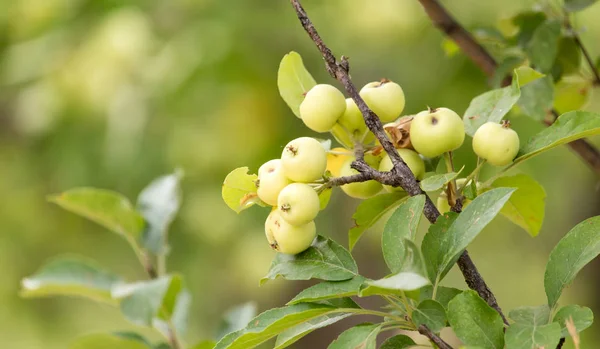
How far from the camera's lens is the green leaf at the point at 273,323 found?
454 mm

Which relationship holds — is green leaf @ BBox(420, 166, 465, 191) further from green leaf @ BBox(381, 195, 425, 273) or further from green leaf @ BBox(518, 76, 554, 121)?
green leaf @ BBox(518, 76, 554, 121)

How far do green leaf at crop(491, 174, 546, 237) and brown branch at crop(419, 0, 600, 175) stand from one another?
24cm

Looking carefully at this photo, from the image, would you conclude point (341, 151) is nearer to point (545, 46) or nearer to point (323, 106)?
point (323, 106)

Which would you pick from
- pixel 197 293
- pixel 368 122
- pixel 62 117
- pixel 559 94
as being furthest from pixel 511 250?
pixel 368 122

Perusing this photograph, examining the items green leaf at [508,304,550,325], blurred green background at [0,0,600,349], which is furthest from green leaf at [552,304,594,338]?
blurred green background at [0,0,600,349]

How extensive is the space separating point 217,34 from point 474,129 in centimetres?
174

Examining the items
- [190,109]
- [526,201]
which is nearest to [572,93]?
[526,201]

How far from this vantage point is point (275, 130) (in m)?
2.50

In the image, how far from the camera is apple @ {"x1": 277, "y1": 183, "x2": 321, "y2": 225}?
46 cm

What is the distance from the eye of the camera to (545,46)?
31.4 inches

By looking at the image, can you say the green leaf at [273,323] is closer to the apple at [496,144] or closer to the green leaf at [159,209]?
the apple at [496,144]

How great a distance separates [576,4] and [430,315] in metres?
0.51

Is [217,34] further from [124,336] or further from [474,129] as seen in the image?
[474,129]

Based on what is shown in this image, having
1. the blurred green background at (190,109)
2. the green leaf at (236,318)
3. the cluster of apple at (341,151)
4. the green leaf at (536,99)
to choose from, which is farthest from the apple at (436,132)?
the blurred green background at (190,109)
